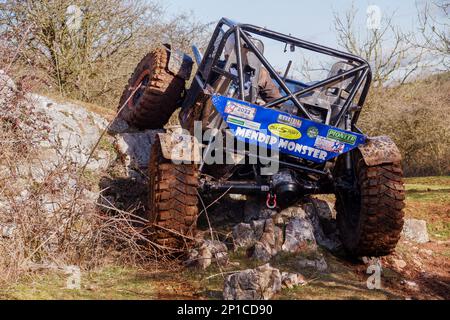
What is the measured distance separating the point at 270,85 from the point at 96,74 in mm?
6605

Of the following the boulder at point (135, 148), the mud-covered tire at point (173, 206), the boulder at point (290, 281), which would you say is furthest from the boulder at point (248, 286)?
the boulder at point (135, 148)

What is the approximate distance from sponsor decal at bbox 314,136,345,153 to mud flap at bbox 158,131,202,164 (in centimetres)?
118

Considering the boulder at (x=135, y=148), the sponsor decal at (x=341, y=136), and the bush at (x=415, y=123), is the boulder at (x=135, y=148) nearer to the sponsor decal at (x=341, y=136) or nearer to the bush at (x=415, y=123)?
the sponsor decal at (x=341, y=136)

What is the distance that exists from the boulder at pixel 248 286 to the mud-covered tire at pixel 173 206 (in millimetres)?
882

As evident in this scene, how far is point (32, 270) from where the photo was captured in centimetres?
403

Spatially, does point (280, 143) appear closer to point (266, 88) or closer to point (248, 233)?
point (248, 233)

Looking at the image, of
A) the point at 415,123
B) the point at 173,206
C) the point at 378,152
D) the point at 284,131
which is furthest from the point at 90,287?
the point at 415,123

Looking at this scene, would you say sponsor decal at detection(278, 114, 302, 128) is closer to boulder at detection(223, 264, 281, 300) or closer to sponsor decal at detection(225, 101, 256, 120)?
sponsor decal at detection(225, 101, 256, 120)

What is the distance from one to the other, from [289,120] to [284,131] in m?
0.12

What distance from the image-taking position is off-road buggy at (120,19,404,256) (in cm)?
489

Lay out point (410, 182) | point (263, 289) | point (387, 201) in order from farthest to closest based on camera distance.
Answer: point (410, 182), point (387, 201), point (263, 289)

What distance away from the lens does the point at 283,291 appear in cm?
417

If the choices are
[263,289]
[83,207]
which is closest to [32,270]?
[83,207]
